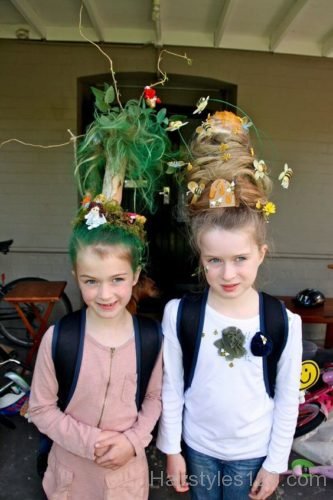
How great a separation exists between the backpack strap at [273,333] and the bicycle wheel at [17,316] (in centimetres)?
340

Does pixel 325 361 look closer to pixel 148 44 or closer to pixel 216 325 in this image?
pixel 216 325

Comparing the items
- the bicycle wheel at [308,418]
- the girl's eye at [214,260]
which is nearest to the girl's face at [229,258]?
the girl's eye at [214,260]

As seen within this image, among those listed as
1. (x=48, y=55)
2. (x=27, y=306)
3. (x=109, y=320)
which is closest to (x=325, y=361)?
(x=109, y=320)

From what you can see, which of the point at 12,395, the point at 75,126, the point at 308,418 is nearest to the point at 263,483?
the point at 308,418

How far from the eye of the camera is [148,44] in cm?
430

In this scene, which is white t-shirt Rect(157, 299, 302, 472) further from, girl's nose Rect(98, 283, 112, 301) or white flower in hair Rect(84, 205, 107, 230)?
white flower in hair Rect(84, 205, 107, 230)

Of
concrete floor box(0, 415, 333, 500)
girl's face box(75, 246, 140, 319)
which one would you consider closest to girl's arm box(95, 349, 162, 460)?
girl's face box(75, 246, 140, 319)

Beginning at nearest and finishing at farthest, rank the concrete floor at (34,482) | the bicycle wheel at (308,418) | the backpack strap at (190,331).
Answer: the backpack strap at (190,331), the concrete floor at (34,482), the bicycle wheel at (308,418)

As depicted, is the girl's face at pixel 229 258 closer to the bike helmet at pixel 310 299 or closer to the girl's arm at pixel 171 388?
the girl's arm at pixel 171 388

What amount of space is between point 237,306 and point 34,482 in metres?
1.92

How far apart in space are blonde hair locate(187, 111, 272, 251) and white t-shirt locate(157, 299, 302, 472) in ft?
1.12

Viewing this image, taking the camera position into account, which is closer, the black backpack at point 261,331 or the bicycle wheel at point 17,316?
the black backpack at point 261,331

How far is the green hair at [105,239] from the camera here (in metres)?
1.40

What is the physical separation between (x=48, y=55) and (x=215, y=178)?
3.77 metres
